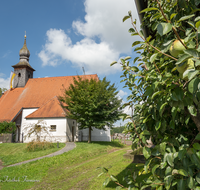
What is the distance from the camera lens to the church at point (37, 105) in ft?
70.6

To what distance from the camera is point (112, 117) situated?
19641 mm

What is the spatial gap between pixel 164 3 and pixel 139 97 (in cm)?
125

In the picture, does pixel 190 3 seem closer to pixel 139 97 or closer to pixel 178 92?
pixel 178 92

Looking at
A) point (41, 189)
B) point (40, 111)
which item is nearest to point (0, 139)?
point (40, 111)

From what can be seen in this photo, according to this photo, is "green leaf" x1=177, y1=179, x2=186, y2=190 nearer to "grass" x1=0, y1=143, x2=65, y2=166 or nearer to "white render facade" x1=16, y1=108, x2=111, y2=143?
"grass" x1=0, y1=143, x2=65, y2=166

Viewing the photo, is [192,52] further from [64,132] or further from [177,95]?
[64,132]

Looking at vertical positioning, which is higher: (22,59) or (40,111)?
(22,59)

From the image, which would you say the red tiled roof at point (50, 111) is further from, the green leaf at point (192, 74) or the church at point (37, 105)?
the green leaf at point (192, 74)

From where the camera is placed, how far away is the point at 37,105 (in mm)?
25297

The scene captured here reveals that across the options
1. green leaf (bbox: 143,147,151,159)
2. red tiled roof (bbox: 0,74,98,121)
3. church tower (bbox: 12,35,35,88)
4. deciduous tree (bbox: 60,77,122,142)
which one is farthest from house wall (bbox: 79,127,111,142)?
green leaf (bbox: 143,147,151,159)

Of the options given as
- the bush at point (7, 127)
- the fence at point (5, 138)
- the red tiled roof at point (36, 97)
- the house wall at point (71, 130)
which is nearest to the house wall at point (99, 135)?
the house wall at point (71, 130)

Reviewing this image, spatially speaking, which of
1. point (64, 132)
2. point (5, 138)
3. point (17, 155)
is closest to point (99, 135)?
point (64, 132)

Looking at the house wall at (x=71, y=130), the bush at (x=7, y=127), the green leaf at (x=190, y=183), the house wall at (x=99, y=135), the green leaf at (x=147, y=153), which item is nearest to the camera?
the green leaf at (x=190, y=183)

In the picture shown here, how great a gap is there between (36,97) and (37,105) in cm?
210
